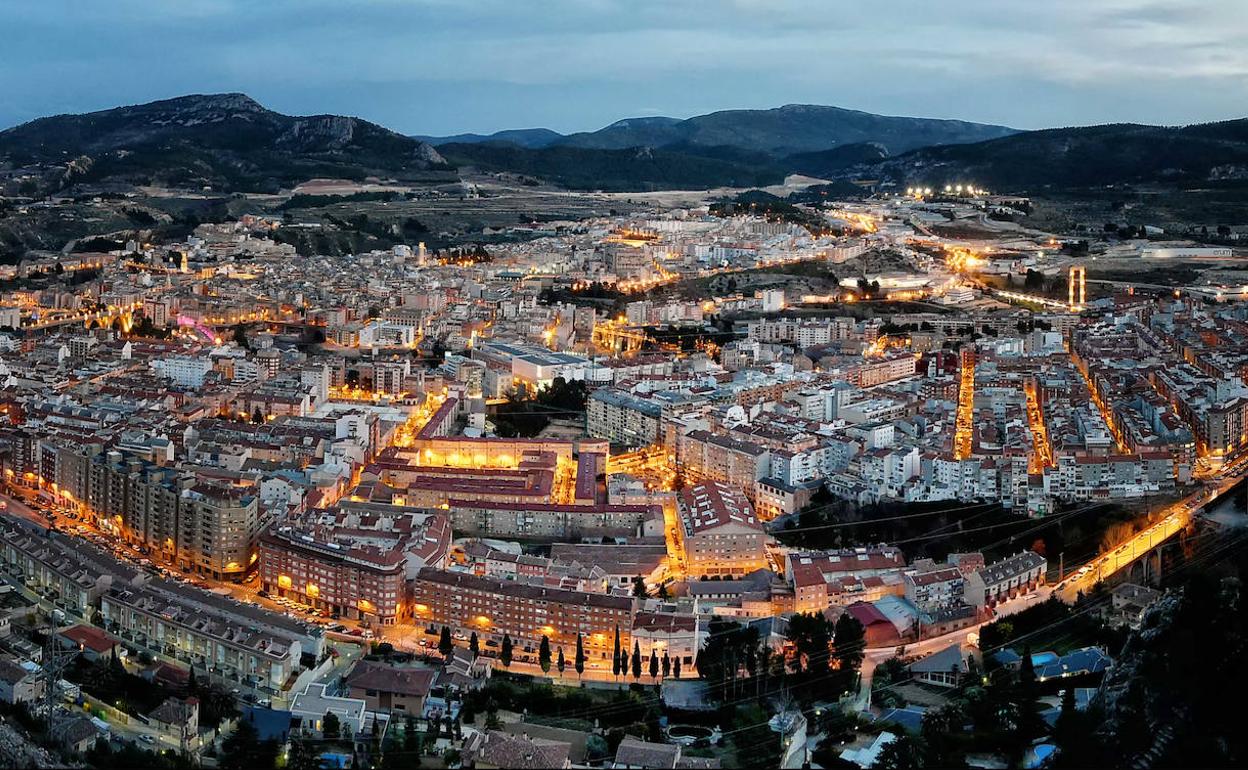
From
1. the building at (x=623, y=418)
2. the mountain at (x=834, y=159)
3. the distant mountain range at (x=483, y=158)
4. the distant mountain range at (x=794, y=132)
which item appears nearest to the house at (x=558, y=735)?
the building at (x=623, y=418)

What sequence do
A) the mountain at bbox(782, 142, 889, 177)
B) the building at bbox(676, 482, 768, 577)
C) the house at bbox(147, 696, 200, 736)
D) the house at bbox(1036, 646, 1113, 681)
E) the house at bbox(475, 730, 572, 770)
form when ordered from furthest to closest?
1. the mountain at bbox(782, 142, 889, 177)
2. the building at bbox(676, 482, 768, 577)
3. the house at bbox(1036, 646, 1113, 681)
4. the house at bbox(147, 696, 200, 736)
5. the house at bbox(475, 730, 572, 770)

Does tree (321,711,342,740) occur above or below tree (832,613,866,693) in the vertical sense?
below

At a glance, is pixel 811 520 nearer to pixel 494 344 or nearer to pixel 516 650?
pixel 516 650

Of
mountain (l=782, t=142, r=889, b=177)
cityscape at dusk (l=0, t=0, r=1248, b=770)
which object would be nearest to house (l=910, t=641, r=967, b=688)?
cityscape at dusk (l=0, t=0, r=1248, b=770)

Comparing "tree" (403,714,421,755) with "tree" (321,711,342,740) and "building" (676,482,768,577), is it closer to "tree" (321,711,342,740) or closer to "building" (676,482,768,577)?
"tree" (321,711,342,740)

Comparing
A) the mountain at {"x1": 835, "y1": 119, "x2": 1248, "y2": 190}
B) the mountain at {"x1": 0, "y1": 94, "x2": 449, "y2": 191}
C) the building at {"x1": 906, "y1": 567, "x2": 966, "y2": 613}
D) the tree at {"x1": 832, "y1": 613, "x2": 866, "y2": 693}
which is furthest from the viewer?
the mountain at {"x1": 0, "y1": 94, "x2": 449, "y2": 191}

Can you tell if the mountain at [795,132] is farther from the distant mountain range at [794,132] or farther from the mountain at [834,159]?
the mountain at [834,159]

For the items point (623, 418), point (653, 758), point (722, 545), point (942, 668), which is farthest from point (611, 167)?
point (653, 758)
